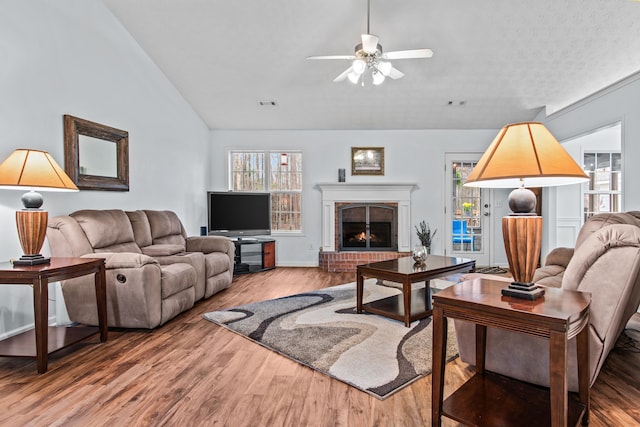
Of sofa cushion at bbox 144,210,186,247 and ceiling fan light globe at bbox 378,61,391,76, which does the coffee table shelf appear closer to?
ceiling fan light globe at bbox 378,61,391,76

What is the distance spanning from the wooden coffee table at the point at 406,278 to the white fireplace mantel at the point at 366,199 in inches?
99.5

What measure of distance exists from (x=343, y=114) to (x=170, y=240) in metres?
3.33

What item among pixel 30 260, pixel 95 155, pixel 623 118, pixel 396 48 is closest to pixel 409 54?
pixel 396 48

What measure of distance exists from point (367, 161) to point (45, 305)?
521 cm

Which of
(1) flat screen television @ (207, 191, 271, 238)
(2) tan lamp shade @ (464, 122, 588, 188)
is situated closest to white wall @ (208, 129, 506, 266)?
(1) flat screen television @ (207, 191, 271, 238)

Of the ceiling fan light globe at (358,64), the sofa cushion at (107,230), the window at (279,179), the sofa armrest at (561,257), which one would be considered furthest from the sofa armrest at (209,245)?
the sofa armrest at (561,257)

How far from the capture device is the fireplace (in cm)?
646

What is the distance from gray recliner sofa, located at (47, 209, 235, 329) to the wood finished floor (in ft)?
0.90

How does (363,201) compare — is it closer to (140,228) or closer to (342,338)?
(140,228)

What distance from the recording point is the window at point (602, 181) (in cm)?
581

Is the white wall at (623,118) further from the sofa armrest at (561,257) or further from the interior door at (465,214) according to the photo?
the interior door at (465,214)

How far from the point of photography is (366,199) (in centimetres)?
641

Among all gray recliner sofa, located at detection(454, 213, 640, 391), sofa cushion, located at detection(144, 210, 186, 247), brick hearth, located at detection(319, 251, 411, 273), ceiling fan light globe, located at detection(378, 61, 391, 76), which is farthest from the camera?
brick hearth, located at detection(319, 251, 411, 273)

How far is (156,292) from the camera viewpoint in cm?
310
